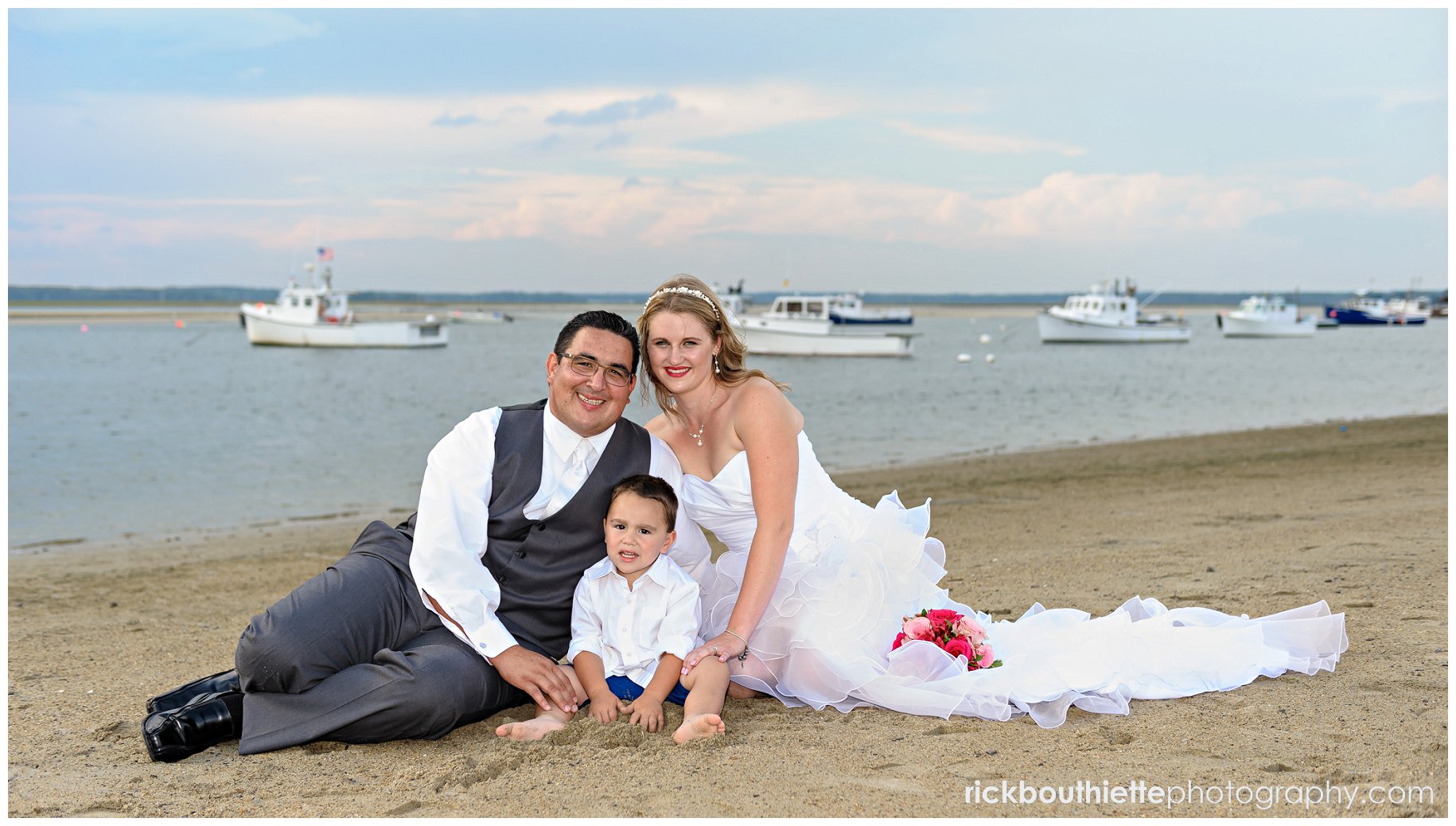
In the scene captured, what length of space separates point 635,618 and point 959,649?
1064 millimetres

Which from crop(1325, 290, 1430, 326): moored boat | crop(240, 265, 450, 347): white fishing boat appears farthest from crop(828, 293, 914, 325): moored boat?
crop(1325, 290, 1430, 326): moored boat

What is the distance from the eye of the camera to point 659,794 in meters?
2.88

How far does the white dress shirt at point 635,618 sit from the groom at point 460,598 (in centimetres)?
13

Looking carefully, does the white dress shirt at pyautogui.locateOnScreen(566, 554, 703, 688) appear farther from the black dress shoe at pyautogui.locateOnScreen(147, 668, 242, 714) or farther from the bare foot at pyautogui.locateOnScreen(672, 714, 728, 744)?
the black dress shoe at pyautogui.locateOnScreen(147, 668, 242, 714)

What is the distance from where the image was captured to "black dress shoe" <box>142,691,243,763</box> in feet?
10.8

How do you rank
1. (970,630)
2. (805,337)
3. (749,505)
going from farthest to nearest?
(805,337) < (749,505) < (970,630)

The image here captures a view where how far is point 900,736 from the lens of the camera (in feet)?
10.8

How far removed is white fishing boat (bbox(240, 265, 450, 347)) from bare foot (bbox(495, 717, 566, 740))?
43440 mm

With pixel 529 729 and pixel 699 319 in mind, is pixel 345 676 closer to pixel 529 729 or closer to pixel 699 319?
pixel 529 729

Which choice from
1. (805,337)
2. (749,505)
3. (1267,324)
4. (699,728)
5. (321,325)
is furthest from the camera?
(1267,324)

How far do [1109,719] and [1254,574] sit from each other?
2530mm

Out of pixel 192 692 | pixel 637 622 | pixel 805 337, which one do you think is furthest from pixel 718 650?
pixel 805 337

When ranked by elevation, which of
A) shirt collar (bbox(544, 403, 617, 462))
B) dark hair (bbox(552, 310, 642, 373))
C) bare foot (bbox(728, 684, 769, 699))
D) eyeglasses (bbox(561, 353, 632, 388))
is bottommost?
bare foot (bbox(728, 684, 769, 699))

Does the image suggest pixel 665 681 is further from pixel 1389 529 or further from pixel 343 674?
pixel 1389 529
